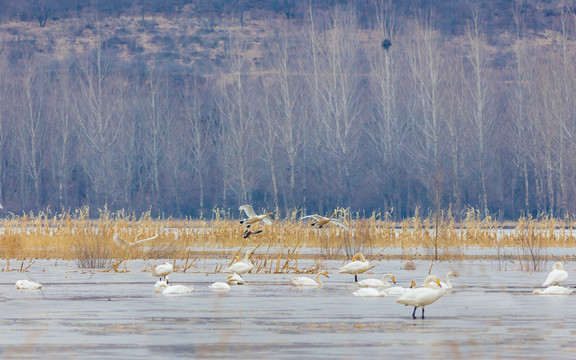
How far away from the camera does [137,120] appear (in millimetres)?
81125

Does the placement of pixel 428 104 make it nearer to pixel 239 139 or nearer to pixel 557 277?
pixel 239 139

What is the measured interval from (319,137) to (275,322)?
58.8m

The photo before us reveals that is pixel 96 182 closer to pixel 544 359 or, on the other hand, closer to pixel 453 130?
pixel 453 130

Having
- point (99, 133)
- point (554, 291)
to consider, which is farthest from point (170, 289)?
point (99, 133)

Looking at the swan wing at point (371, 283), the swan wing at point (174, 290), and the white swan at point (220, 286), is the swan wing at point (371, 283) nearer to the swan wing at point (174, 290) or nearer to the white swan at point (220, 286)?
the white swan at point (220, 286)

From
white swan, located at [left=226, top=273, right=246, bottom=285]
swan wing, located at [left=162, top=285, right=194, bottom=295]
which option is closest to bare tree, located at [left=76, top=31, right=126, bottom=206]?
white swan, located at [left=226, top=273, right=246, bottom=285]

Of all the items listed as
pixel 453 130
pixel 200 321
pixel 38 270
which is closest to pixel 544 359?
pixel 200 321

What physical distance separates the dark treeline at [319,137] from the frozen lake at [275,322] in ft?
145

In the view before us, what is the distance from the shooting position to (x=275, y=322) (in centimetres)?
1316

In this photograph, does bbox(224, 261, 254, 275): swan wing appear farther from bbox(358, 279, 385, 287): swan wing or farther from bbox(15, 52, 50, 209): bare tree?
bbox(15, 52, 50, 209): bare tree

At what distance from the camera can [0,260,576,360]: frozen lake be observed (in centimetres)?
1071

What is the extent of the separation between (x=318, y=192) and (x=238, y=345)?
64.7 m

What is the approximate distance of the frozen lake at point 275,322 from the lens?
10.7 metres

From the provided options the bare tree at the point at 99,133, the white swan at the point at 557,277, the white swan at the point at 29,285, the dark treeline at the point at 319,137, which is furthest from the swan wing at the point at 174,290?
the bare tree at the point at 99,133
